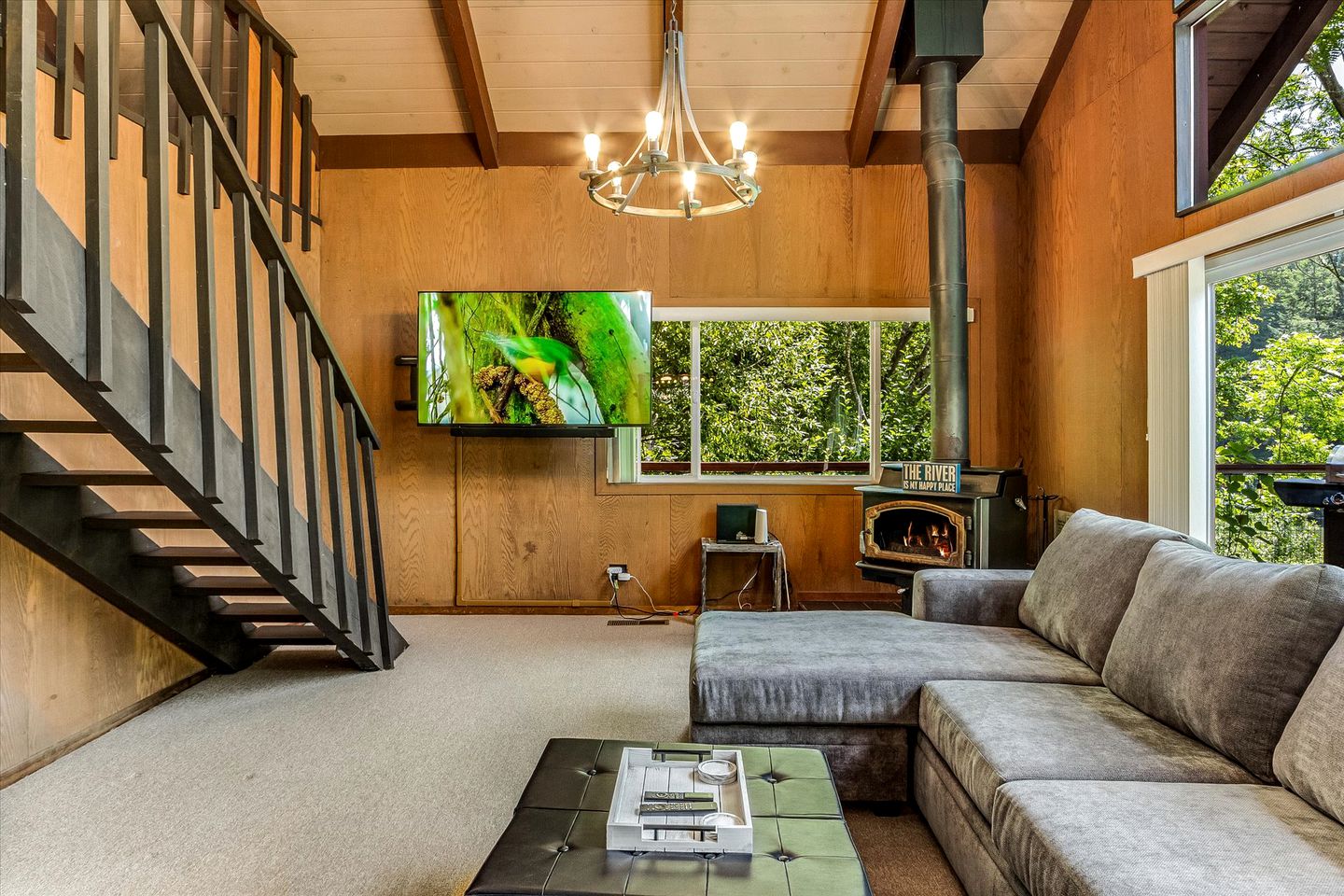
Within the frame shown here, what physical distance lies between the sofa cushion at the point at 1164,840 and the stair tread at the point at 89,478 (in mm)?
2553

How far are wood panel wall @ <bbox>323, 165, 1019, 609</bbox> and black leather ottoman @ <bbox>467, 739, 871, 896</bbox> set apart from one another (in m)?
3.36

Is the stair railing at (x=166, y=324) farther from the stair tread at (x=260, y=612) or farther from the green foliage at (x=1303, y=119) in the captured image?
the green foliage at (x=1303, y=119)

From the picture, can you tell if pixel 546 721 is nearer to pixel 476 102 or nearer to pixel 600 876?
pixel 600 876

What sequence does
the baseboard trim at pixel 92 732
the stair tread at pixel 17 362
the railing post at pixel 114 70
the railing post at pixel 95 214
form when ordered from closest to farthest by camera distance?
the railing post at pixel 95 214 → the stair tread at pixel 17 362 → the baseboard trim at pixel 92 732 → the railing post at pixel 114 70

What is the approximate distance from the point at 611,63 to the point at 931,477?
3.04 meters

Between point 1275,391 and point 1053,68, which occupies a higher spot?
point 1053,68

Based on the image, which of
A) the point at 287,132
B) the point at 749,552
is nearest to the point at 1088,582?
the point at 749,552

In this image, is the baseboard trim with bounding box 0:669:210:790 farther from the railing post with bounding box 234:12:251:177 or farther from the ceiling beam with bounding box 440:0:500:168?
the ceiling beam with bounding box 440:0:500:168

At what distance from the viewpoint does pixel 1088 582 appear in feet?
8.33

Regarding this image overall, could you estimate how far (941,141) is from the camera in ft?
14.8

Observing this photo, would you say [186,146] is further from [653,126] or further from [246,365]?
[653,126]

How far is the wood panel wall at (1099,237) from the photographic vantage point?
12.3ft

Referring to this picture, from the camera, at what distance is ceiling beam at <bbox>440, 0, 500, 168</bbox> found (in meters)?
4.29

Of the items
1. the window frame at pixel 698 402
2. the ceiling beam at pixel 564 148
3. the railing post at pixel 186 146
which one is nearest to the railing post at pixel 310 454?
the railing post at pixel 186 146
